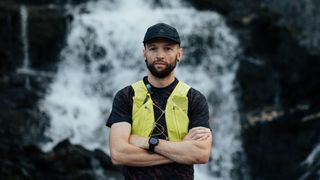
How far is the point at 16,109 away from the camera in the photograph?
47.2 feet

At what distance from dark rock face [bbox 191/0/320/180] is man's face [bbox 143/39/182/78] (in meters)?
9.81

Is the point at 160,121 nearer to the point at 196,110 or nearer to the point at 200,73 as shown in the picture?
the point at 196,110

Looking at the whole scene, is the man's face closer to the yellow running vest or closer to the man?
the man

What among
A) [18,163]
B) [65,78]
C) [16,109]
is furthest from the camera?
[65,78]

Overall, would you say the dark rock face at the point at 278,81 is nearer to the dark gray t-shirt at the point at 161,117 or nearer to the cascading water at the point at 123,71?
the cascading water at the point at 123,71

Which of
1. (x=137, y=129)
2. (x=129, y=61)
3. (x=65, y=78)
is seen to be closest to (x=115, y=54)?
(x=129, y=61)

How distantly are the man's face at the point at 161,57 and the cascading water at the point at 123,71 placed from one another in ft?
32.0

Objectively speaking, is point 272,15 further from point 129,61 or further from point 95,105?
point 95,105

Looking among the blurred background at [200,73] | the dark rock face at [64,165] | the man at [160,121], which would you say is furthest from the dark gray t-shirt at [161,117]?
the blurred background at [200,73]

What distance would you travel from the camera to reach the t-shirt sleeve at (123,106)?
457 cm

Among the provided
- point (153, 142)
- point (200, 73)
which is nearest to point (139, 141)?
point (153, 142)

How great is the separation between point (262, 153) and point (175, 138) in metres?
10.7

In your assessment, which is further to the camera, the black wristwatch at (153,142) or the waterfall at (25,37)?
the waterfall at (25,37)

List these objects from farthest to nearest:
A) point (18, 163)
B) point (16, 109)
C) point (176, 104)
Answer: point (16, 109) < point (18, 163) < point (176, 104)
